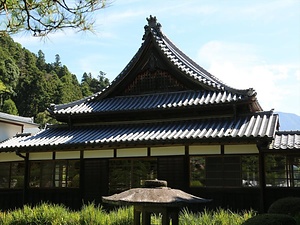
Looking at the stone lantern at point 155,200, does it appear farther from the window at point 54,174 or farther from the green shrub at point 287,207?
the window at point 54,174

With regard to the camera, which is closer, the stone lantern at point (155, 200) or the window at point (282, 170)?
the stone lantern at point (155, 200)

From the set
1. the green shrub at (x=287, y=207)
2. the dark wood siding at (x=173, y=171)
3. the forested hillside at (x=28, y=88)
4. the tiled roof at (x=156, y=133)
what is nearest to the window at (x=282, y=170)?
the tiled roof at (x=156, y=133)

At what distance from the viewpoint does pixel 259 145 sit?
12.6m

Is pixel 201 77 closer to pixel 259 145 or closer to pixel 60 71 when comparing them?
pixel 259 145

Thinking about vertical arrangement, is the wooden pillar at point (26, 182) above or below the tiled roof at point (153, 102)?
below

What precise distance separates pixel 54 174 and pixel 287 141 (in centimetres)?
938

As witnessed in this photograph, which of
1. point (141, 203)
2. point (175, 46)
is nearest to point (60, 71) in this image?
point (175, 46)

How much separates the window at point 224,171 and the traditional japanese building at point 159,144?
35 mm

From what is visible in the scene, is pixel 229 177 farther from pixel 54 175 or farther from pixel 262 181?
pixel 54 175

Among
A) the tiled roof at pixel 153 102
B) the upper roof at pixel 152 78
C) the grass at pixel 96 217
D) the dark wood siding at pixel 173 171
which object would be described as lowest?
the grass at pixel 96 217

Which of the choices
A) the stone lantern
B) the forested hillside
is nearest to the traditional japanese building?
the stone lantern

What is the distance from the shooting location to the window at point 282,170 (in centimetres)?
1291

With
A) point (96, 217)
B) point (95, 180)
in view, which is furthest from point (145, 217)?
point (95, 180)

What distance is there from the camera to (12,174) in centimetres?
1750
